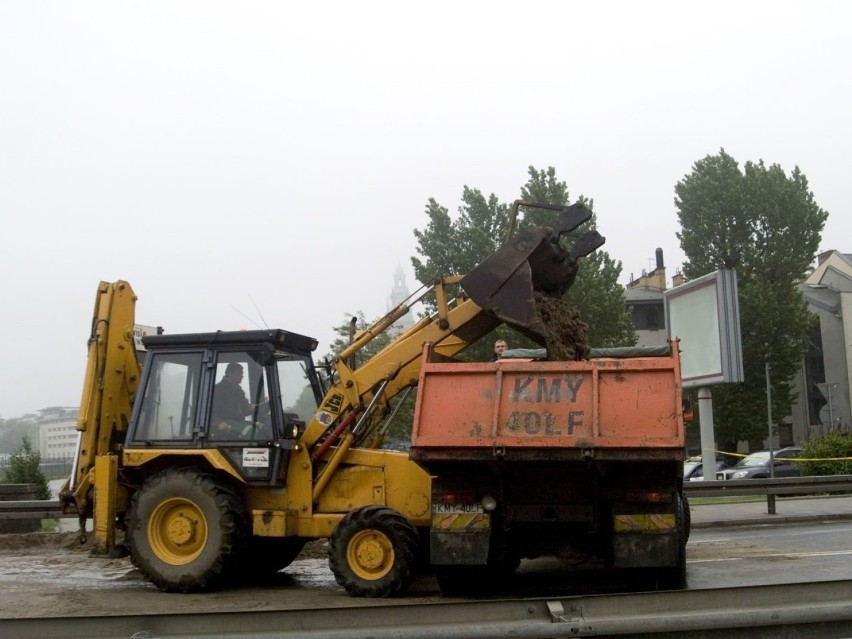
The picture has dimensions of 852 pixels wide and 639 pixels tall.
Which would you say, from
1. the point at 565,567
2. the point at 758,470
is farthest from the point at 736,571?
the point at 758,470

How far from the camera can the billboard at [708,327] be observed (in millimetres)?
19297

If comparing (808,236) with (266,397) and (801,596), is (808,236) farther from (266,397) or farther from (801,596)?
(801,596)

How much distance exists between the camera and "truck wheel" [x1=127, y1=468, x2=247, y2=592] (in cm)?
970

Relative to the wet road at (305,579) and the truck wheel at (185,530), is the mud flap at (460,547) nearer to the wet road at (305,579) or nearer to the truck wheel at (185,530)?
the wet road at (305,579)

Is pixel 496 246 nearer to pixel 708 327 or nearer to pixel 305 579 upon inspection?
pixel 708 327

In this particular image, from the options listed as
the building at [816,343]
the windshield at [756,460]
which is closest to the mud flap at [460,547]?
the windshield at [756,460]

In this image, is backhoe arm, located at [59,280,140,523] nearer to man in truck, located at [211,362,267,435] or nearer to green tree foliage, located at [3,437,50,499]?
man in truck, located at [211,362,267,435]

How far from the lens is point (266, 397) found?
10.3 m

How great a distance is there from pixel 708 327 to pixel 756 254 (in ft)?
90.5

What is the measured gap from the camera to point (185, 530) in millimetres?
9875

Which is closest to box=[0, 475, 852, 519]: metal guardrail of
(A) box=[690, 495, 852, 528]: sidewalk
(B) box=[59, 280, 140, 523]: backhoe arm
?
(A) box=[690, 495, 852, 528]: sidewalk

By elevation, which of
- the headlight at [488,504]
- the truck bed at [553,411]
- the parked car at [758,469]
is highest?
the parked car at [758,469]

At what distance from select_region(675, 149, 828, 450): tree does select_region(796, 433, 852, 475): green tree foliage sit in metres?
17.3

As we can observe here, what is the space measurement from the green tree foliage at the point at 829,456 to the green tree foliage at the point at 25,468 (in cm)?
1816
